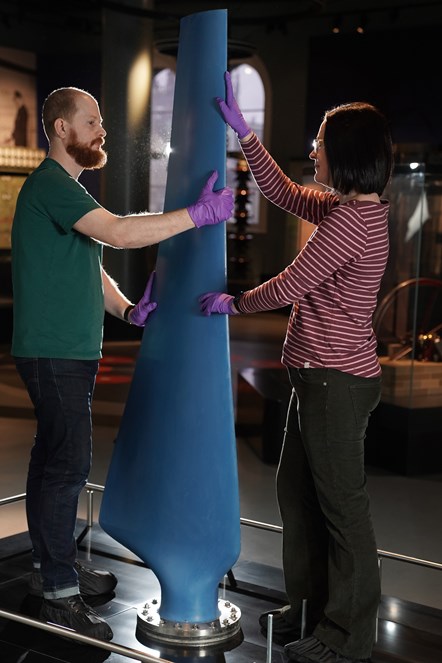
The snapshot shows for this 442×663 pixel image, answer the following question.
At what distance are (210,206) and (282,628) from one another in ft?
3.93

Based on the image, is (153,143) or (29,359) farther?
(153,143)

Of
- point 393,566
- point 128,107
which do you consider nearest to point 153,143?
point 128,107

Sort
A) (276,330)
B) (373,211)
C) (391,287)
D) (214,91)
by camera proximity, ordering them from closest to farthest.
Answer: (373,211)
(214,91)
(391,287)
(276,330)

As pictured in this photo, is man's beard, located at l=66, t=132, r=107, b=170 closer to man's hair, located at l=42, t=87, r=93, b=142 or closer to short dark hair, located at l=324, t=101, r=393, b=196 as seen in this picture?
man's hair, located at l=42, t=87, r=93, b=142

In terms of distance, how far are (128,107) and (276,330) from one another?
7.57ft

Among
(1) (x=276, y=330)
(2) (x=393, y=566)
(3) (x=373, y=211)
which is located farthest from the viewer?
(1) (x=276, y=330)

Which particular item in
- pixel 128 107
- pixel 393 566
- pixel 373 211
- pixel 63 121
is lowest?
pixel 393 566

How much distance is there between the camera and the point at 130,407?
2768 millimetres

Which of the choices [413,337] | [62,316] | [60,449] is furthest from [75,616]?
[413,337]

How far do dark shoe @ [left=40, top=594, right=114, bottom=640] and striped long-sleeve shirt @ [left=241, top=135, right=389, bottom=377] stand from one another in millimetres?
915

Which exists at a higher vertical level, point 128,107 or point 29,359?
point 128,107

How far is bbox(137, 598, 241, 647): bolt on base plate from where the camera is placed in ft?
8.67

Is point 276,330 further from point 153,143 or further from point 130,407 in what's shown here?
point 130,407

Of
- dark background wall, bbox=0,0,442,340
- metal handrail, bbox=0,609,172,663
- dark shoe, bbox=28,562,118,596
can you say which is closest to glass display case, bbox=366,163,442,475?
dark background wall, bbox=0,0,442,340
